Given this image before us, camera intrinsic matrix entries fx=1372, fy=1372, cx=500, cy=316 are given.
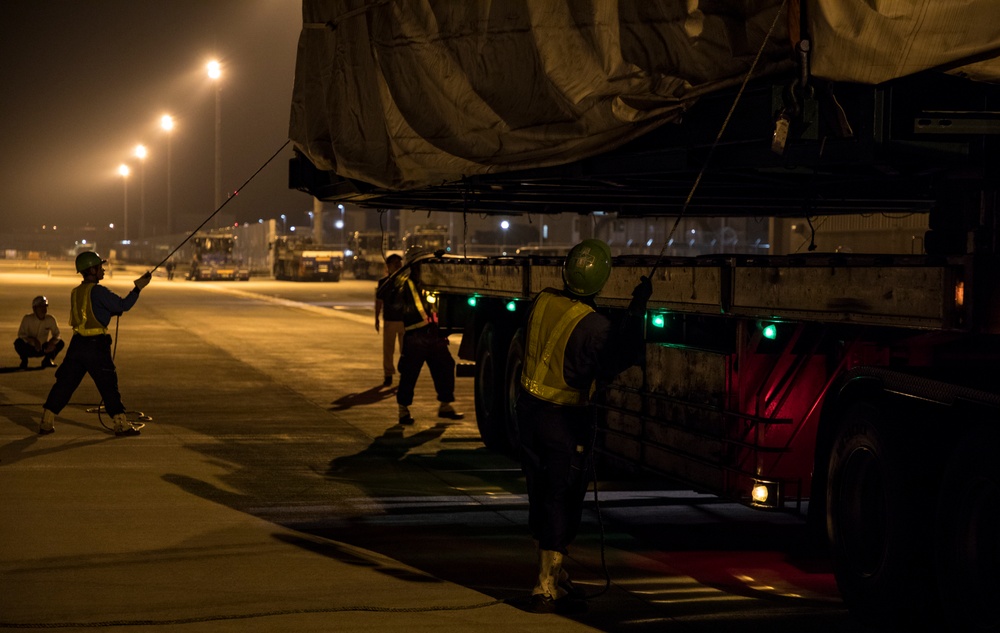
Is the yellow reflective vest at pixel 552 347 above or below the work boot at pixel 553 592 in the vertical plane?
above

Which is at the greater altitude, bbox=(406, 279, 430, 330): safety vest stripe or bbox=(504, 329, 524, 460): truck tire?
bbox=(406, 279, 430, 330): safety vest stripe

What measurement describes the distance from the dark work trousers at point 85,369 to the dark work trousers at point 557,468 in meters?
6.62

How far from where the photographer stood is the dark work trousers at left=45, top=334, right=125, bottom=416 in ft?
41.1

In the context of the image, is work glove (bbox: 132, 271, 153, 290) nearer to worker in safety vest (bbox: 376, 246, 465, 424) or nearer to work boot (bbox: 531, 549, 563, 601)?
worker in safety vest (bbox: 376, 246, 465, 424)

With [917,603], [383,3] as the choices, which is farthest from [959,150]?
[383,3]

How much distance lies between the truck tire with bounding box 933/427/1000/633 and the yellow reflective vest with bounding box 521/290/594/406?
192 centimetres

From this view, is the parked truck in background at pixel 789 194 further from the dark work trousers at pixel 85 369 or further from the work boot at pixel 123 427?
the work boot at pixel 123 427

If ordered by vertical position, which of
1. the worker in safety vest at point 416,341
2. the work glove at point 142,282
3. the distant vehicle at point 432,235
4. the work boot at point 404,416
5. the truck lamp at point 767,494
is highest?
the distant vehicle at point 432,235

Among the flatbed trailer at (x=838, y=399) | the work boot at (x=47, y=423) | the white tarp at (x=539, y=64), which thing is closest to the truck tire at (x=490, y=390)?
the white tarp at (x=539, y=64)

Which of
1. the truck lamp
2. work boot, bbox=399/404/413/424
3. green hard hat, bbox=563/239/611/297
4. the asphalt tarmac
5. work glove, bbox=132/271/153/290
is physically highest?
green hard hat, bbox=563/239/611/297

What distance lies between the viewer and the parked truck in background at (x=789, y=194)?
604cm

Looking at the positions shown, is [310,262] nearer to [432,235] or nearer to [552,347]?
[432,235]

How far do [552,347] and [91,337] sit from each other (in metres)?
6.87

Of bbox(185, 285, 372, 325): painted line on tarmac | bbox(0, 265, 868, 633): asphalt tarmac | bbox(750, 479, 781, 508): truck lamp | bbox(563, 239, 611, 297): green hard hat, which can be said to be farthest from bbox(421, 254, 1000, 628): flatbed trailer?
bbox(185, 285, 372, 325): painted line on tarmac
